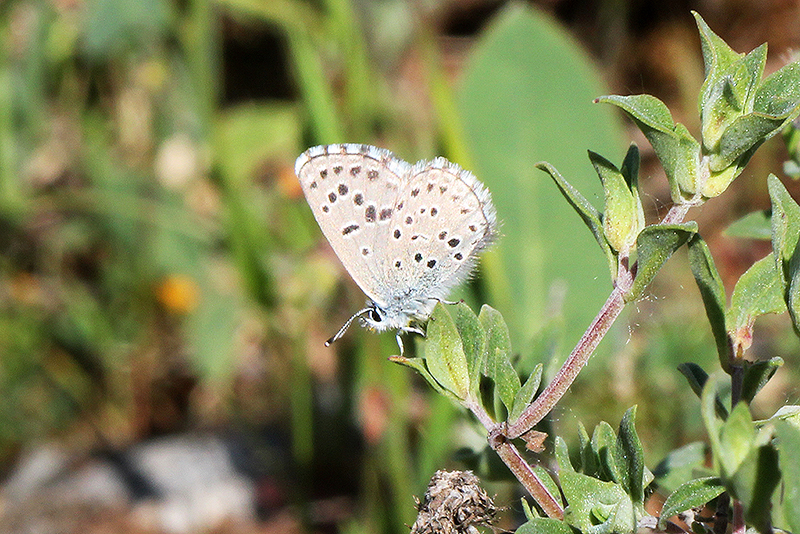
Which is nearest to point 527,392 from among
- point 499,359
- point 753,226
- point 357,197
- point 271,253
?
point 499,359

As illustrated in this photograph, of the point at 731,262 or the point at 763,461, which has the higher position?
the point at 731,262

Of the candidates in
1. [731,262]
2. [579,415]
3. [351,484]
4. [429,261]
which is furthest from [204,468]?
[731,262]

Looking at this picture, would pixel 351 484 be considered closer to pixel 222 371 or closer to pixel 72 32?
pixel 222 371

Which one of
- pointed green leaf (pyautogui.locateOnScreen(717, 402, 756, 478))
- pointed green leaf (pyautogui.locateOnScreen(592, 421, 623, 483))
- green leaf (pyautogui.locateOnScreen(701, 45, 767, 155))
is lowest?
pointed green leaf (pyautogui.locateOnScreen(717, 402, 756, 478))

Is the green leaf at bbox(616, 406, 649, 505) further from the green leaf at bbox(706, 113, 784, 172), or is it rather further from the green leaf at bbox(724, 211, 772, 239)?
the green leaf at bbox(724, 211, 772, 239)

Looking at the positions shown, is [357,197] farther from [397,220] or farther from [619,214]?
[619,214]

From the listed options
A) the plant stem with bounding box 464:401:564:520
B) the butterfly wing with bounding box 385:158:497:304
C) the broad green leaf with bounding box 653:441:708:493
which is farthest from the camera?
the butterfly wing with bounding box 385:158:497:304

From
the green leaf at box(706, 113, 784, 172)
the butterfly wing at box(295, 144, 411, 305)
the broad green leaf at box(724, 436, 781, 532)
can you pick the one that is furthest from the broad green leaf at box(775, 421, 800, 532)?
the butterfly wing at box(295, 144, 411, 305)
